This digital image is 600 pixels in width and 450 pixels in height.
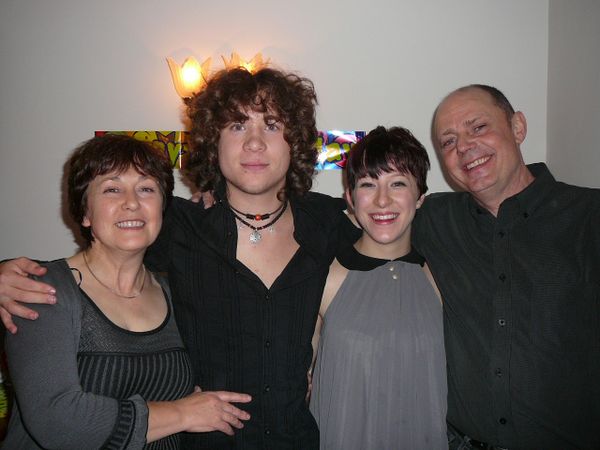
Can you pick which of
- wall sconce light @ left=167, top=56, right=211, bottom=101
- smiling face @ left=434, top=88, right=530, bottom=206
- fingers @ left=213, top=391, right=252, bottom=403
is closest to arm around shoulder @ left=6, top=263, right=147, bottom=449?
fingers @ left=213, top=391, right=252, bottom=403

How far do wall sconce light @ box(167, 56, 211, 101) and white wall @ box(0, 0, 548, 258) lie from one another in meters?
0.12

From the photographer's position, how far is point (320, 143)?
297 centimetres

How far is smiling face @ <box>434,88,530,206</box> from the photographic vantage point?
1.70 m

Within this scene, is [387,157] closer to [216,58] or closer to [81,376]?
[81,376]

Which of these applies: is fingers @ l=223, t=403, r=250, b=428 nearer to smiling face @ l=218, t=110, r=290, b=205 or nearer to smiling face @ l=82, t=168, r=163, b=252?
smiling face @ l=82, t=168, r=163, b=252

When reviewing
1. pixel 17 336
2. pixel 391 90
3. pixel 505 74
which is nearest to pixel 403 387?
pixel 17 336

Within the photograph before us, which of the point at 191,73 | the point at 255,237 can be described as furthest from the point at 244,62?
the point at 255,237

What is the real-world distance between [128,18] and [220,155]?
1.99m

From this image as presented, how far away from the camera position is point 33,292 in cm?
125

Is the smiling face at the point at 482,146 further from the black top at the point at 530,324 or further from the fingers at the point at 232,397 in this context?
the fingers at the point at 232,397

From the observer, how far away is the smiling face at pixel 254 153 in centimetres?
160

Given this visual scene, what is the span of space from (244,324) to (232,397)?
26cm

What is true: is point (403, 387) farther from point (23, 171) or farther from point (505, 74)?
point (23, 171)

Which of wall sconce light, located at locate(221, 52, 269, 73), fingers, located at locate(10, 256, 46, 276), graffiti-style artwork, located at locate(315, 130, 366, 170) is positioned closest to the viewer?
fingers, located at locate(10, 256, 46, 276)
